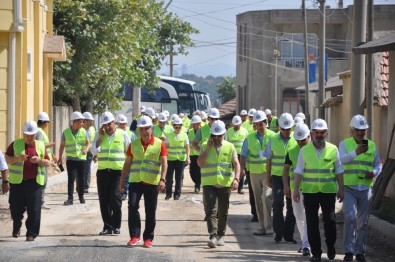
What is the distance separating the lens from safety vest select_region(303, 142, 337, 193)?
45.8 ft

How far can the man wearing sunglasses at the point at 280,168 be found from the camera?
53.9 ft

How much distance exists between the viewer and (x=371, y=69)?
20.7 meters

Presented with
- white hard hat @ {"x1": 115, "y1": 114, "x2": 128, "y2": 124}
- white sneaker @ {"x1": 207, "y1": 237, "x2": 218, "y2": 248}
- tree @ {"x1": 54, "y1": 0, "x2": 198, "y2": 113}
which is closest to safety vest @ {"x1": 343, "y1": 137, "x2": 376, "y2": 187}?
white sneaker @ {"x1": 207, "y1": 237, "x2": 218, "y2": 248}

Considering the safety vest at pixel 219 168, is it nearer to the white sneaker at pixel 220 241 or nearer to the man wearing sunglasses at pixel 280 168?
the white sneaker at pixel 220 241

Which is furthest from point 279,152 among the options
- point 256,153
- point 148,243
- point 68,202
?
point 68,202

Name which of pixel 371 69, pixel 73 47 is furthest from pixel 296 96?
pixel 371 69

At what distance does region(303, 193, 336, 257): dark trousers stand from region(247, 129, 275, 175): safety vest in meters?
2.97

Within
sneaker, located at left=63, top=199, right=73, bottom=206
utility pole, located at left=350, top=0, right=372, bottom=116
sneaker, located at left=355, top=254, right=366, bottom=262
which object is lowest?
sneaker, located at left=355, top=254, right=366, bottom=262

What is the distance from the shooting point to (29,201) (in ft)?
51.8

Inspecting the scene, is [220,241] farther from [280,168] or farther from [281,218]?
[280,168]

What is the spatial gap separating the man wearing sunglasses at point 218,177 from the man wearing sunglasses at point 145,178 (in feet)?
2.29

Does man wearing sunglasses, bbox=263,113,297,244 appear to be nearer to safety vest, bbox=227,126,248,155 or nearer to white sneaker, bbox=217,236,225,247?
white sneaker, bbox=217,236,225,247

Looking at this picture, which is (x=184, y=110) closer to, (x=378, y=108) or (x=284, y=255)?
(x=378, y=108)

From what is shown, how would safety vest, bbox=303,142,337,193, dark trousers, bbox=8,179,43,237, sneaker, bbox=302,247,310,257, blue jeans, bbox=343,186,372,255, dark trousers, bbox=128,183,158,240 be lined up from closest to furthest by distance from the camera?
1. safety vest, bbox=303,142,337,193
2. blue jeans, bbox=343,186,372,255
3. sneaker, bbox=302,247,310,257
4. dark trousers, bbox=128,183,158,240
5. dark trousers, bbox=8,179,43,237
